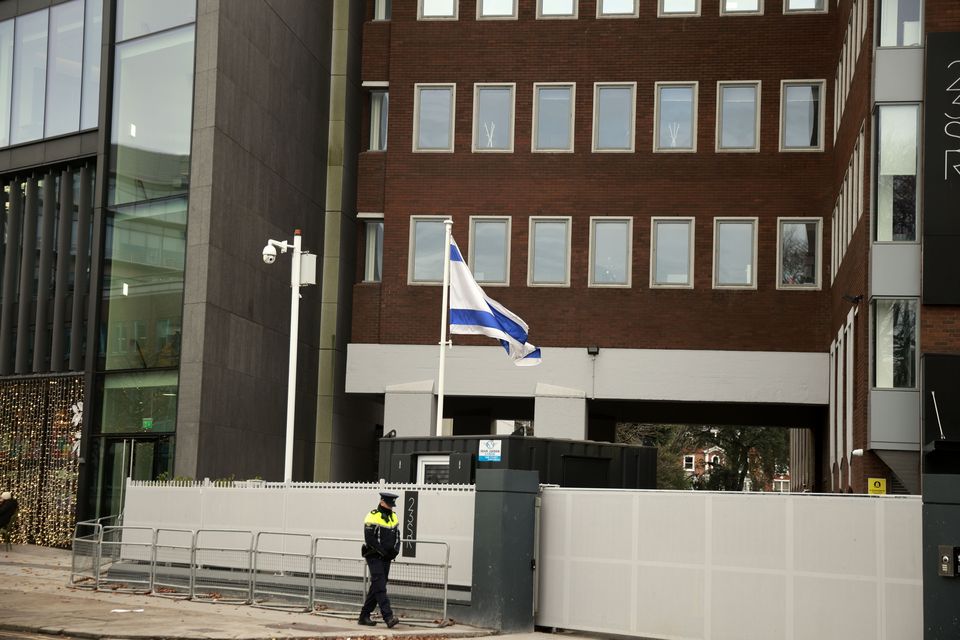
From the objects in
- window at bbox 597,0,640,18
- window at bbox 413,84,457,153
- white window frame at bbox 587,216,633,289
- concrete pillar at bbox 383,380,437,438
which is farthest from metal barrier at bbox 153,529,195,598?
window at bbox 597,0,640,18

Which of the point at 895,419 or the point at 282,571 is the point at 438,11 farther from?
the point at 282,571

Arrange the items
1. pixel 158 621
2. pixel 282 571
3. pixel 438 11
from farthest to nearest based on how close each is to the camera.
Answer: pixel 438 11, pixel 282 571, pixel 158 621

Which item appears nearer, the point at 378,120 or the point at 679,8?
the point at 679,8

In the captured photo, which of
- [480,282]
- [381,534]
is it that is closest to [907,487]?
[381,534]

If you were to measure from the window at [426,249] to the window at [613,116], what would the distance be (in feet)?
15.8

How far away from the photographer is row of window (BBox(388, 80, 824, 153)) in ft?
119

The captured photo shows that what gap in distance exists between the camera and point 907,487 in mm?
25672

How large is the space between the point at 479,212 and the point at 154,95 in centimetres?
912

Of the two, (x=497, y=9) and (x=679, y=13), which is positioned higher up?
(x=497, y=9)

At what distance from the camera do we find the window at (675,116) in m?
36.6

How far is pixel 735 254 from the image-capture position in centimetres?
3606

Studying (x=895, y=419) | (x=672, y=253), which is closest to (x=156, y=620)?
(x=895, y=419)

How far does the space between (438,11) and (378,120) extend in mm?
3522

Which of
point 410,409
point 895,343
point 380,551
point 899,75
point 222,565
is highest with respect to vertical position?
point 899,75
